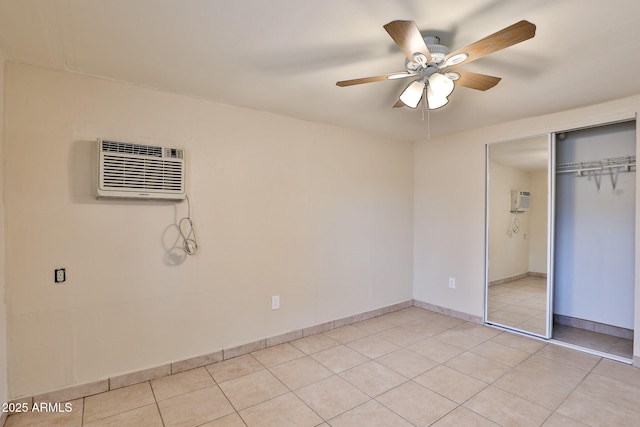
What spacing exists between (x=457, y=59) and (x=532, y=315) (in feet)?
10.0

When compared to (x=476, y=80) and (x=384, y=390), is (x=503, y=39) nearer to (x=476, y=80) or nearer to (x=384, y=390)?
(x=476, y=80)

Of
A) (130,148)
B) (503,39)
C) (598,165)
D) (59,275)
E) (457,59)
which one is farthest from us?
(598,165)

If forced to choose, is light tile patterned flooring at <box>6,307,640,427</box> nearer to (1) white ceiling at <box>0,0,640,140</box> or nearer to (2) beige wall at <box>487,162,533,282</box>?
(2) beige wall at <box>487,162,533,282</box>

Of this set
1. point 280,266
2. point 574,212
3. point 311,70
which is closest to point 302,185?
point 280,266

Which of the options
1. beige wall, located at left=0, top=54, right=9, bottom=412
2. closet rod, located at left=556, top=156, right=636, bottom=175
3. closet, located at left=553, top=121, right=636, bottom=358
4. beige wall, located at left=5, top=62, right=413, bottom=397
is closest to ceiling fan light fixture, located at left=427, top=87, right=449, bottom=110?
beige wall, located at left=5, top=62, right=413, bottom=397

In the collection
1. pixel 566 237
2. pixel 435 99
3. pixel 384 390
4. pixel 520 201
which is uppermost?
pixel 435 99

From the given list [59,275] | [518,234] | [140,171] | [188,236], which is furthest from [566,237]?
[59,275]

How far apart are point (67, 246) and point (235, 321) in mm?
1420

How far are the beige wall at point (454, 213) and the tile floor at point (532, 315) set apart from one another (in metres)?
0.22

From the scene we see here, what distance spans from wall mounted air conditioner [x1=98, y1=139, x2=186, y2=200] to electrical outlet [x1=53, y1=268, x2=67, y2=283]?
563mm

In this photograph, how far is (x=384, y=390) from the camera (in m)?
2.37

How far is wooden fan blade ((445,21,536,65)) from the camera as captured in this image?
1.36 meters

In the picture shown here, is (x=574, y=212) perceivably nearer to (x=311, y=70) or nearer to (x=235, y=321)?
(x=311, y=70)

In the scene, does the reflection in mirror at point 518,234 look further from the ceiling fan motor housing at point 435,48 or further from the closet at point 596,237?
the ceiling fan motor housing at point 435,48
